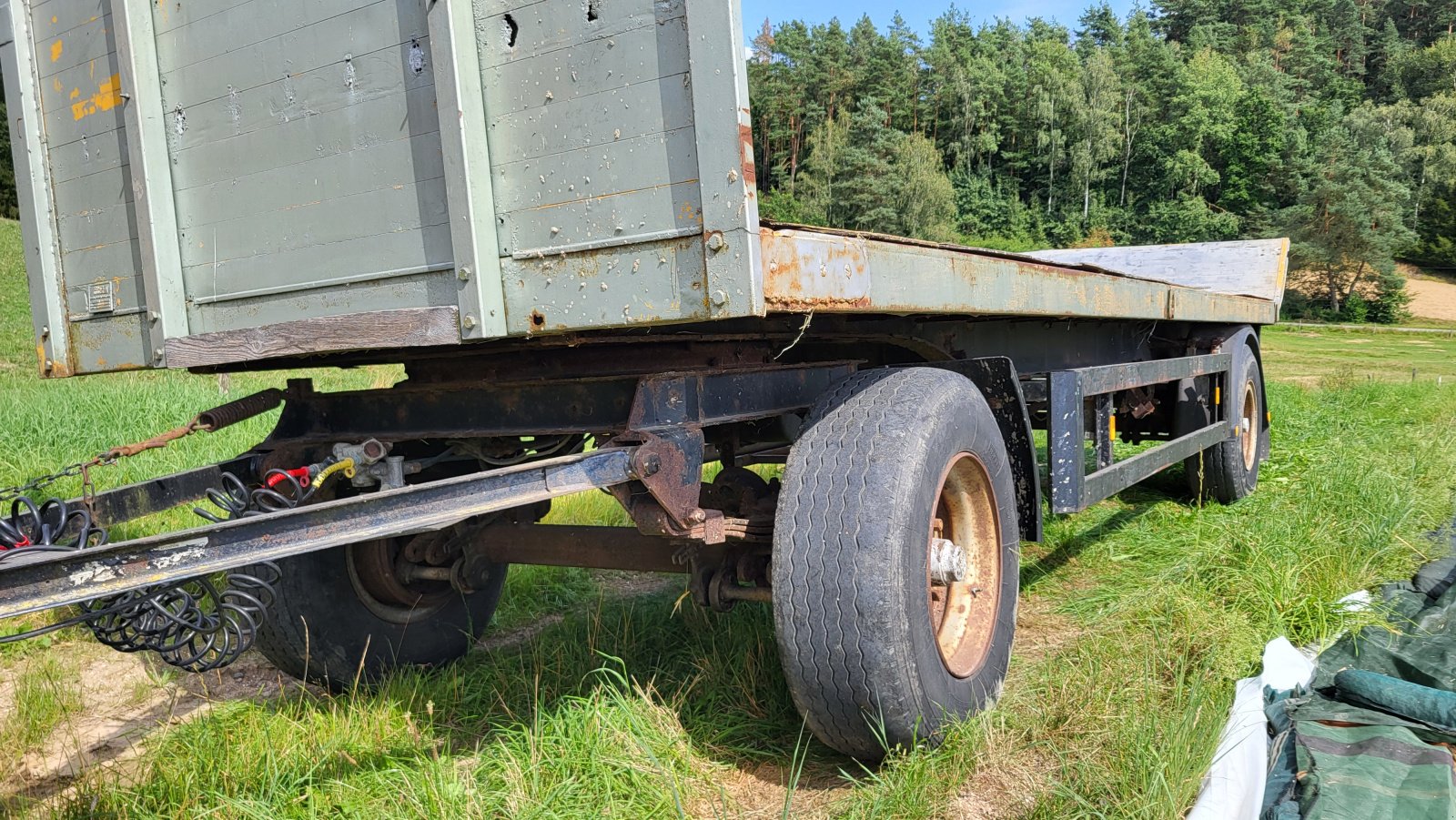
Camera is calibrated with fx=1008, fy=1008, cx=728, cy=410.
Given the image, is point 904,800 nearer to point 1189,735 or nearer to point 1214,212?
point 1189,735

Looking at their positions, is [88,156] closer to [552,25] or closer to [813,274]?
[552,25]

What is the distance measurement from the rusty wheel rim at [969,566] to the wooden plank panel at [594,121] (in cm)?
139

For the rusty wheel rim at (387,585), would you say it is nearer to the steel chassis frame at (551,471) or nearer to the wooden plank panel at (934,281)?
the steel chassis frame at (551,471)

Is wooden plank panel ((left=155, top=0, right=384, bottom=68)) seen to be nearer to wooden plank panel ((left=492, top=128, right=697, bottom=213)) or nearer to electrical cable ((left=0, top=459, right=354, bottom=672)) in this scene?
wooden plank panel ((left=492, top=128, right=697, bottom=213))

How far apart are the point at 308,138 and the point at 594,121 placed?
34.0 inches

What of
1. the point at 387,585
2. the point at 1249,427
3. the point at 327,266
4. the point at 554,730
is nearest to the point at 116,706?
the point at 387,585

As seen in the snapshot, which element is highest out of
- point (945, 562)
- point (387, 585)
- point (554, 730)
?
point (945, 562)

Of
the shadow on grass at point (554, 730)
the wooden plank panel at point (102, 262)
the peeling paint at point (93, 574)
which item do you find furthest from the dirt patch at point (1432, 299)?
the peeling paint at point (93, 574)

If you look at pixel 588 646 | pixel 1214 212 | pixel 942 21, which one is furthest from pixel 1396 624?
pixel 942 21

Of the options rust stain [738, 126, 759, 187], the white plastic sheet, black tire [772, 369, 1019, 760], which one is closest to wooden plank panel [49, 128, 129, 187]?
rust stain [738, 126, 759, 187]

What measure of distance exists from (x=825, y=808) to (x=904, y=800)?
235 millimetres

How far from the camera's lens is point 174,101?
276 centimetres

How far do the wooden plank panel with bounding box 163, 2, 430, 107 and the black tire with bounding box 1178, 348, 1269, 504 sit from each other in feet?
15.5

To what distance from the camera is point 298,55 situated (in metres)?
2.54
